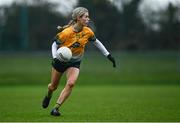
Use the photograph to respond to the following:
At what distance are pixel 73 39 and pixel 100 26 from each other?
17.0 meters

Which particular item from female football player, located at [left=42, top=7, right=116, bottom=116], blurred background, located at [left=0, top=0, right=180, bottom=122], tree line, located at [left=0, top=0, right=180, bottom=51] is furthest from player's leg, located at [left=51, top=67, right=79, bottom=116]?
tree line, located at [left=0, top=0, right=180, bottom=51]

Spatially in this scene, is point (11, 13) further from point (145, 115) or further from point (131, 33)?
point (145, 115)

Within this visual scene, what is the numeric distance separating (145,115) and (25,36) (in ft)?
55.3

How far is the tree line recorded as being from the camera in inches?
Result: 1078

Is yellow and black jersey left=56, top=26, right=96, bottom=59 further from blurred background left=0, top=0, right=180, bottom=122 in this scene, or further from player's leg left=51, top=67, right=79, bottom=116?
blurred background left=0, top=0, right=180, bottom=122

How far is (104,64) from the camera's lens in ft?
89.1

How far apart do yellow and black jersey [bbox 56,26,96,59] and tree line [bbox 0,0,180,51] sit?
15.9m

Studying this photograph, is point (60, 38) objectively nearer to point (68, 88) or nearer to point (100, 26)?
point (68, 88)

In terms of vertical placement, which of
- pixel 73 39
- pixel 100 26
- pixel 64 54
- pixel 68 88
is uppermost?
pixel 73 39

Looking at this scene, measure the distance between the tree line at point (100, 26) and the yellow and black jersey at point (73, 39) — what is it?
627 inches

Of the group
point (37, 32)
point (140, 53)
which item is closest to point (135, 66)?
point (140, 53)

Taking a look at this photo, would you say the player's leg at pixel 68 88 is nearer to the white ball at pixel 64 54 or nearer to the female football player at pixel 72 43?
the female football player at pixel 72 43

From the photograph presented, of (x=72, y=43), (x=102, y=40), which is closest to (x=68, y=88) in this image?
(x=72, y=43)

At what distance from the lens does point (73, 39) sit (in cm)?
1111
